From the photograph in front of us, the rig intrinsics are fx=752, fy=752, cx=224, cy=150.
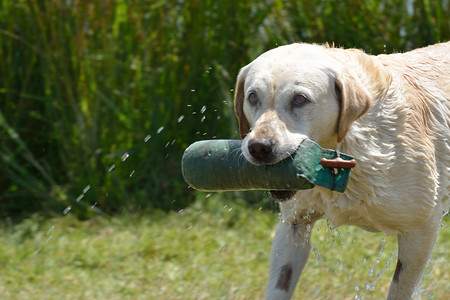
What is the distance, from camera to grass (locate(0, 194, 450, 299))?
15.8ft

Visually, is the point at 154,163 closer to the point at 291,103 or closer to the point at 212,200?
the point at 212,200

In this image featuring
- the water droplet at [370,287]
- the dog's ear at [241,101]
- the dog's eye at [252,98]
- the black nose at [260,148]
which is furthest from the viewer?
the water droplet at [370,287]

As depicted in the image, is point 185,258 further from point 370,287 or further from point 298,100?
point 298,100

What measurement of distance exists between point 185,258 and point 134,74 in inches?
69.4

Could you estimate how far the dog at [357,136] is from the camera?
10.7ft

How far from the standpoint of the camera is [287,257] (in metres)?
3.94

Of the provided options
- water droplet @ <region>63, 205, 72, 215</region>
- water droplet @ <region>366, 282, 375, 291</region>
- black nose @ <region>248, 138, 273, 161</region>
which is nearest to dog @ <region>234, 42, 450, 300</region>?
black nose @ <region>248, 138, 273, 161</region>

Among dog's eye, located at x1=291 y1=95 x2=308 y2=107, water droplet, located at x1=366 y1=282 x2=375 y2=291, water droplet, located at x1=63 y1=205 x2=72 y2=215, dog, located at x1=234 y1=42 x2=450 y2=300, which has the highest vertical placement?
dog's eye, located at x1=291 y1=95 x2=308 y2=107

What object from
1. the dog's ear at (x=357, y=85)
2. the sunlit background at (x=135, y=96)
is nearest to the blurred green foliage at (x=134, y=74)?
the sunlit background at (x=135, y=96)

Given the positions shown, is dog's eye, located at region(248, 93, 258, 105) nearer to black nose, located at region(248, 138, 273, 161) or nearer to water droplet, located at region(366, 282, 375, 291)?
black nose, located at region(248, 138, 273, 161)

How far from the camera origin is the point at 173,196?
20.8 ft

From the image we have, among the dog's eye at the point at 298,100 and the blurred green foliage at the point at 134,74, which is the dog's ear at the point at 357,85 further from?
the blurred green foliage at the point at 134,74

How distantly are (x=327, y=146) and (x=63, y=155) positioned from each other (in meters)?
3.40

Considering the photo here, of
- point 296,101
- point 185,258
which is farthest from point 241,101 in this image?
point 185,258
